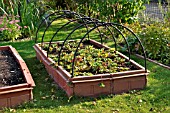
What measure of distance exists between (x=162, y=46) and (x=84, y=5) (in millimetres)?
5110

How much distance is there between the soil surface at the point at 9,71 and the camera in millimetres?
5258

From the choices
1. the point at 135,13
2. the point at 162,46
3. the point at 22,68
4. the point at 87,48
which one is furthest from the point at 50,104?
the point at 135,13

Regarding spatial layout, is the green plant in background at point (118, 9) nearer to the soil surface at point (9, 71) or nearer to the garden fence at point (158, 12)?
the garden fence at point (158, 12)

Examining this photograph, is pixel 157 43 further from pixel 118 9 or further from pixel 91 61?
pixel 118 9

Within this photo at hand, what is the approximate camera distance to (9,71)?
5.77 metres

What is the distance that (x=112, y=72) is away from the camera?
5363 millimetres

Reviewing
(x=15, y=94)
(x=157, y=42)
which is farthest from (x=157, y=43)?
(x=15, y=94)

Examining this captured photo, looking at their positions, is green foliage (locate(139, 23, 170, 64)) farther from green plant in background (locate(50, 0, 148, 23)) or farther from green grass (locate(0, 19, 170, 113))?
green plant in background (locate(50, 0, 148, 23))

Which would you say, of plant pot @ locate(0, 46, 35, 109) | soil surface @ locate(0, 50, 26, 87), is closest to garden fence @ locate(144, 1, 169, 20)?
soil surface @ locate(0, 50, 26, 87)

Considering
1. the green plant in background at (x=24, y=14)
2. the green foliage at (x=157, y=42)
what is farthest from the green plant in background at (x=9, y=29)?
the green foliage at (x=157, y=42)

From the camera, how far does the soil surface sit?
5258 millimetres

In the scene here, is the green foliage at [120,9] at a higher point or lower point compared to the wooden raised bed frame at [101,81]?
higher

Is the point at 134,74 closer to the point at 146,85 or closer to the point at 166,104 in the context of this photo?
the point at 146,85

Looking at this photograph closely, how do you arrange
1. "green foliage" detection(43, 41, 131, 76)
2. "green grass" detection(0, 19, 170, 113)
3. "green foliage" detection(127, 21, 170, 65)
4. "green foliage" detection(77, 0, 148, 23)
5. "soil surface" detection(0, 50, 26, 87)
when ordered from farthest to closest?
"green foliage" detection(77, 0, 148, 23) → "green foliage" detection(127, 21, 170, 65) → "green foliage" detection(43, 41, 131, 76) → "soil surface" detection(0, 50, 26, 87) → "green grass" detection(0, 19, 170, 113)
